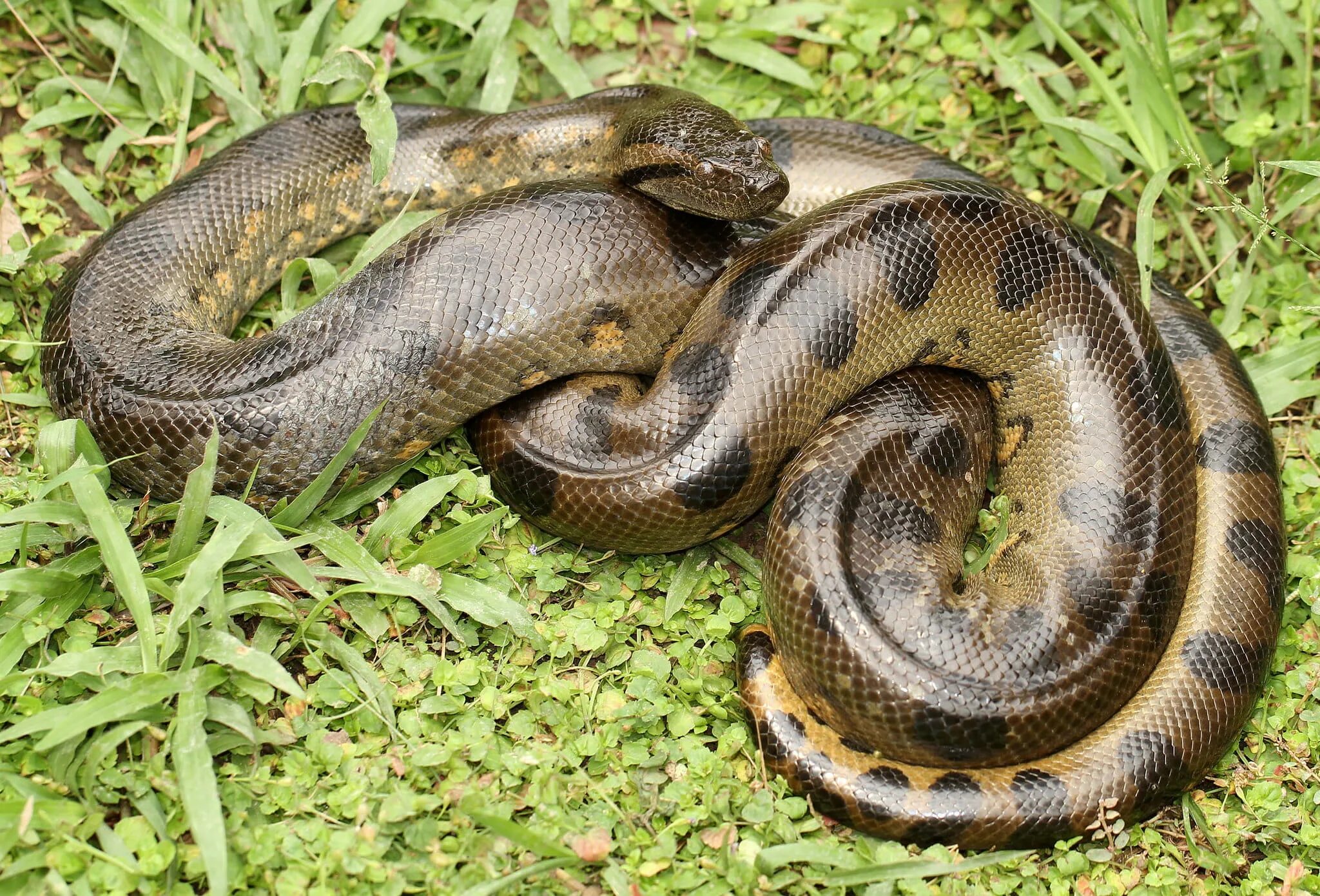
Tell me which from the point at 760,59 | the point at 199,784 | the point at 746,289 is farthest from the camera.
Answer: the point at 760,59

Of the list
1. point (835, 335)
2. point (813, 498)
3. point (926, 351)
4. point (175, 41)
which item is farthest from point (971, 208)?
point (175, 41)

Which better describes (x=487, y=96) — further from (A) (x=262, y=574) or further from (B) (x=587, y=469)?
(A) (x=262, y=574)

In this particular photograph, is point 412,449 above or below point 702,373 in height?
below

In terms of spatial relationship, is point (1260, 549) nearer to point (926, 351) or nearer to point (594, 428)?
point (926, 351)

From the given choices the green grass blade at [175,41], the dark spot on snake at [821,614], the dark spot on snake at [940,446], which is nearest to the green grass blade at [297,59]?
the green grass blade at [175,41]

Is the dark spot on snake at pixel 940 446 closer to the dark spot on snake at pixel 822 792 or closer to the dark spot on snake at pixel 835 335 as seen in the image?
the dark spot on snake at pixel 835 335

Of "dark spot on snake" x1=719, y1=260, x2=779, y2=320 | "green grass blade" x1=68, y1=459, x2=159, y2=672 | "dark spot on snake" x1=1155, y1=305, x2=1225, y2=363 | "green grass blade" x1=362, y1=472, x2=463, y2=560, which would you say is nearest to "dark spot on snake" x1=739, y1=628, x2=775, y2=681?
"dark spot on snake" x1=719, y1=260, x2=779, y2=320

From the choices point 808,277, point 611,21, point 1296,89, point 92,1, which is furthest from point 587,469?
point 1296,89
